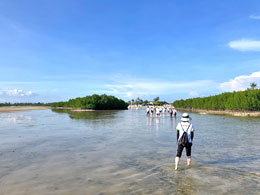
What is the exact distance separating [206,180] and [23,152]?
11861 millimetres

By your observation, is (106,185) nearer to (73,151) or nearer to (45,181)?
(45,181)

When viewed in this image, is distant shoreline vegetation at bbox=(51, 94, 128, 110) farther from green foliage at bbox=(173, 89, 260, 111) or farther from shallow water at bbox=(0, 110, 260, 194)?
shallow water at bbox=(0, 110, 260, 194)

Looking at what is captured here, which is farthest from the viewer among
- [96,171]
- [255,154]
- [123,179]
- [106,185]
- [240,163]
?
[255,154]

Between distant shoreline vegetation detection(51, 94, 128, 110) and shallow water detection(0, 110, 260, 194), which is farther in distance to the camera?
distant shoreline vegetation detection(51, 94, 128, 110)

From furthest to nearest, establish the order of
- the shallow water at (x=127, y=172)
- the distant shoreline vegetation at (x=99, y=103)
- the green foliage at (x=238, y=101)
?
the distant shoreline vegetation at (x=99, y=103) → the green foliage at (x=238, y=101) → the shallow water at (x=127, y=172)

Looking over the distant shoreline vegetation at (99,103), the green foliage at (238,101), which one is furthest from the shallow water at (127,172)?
the distant shoreline vegetation at (99,103)

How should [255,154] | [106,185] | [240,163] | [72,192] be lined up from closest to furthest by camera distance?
[72,192], [106,185], [240,163], [255,154]

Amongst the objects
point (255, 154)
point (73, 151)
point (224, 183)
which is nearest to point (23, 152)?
point (73, 151)

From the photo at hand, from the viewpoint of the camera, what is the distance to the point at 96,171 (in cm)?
971

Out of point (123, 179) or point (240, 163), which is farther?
point (240, 163)

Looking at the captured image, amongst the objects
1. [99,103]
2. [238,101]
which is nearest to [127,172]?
[238,101]

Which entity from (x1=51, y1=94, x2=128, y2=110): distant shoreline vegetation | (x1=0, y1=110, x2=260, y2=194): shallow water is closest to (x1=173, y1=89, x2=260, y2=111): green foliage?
(x1=0, y1=110, x2=260, y2=194): shallow water

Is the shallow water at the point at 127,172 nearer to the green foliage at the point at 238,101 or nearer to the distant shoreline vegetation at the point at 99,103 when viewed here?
the green foliage at the point at 238,101

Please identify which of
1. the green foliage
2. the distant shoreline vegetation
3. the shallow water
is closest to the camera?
the shallow water
